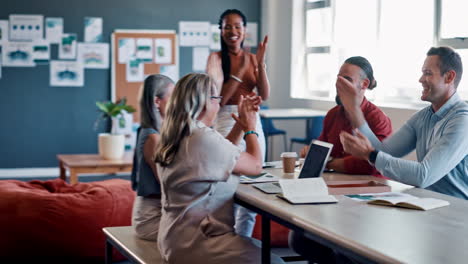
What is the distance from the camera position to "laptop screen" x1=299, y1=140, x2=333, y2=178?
272 cm

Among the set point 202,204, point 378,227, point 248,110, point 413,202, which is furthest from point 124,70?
point 378,227

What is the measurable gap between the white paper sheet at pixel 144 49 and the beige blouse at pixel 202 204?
231 inches

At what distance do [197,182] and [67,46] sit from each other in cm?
596

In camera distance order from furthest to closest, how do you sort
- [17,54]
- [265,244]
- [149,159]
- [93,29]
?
1. [93,29]
2. [17,54]
3. [149,159]
4. [265,244]

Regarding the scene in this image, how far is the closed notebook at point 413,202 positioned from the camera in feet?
7.09

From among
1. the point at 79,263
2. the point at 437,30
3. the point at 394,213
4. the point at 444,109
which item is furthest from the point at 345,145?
the point at 437,30

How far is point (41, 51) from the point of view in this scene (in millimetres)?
7852

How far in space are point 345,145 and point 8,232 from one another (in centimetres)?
191

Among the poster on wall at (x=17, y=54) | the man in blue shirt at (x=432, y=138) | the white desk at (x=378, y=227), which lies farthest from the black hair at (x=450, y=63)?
the poster on wall at (x=17, y=54)

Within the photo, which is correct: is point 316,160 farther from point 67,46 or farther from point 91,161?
point 67,46

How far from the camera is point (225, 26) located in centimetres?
382

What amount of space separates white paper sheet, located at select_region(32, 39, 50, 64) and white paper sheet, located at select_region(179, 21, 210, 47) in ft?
5.36

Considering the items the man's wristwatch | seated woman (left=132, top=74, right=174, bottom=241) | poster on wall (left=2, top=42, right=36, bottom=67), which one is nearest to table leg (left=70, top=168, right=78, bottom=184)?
poster on wall (left=2, top=42, right=36, bottom=67)

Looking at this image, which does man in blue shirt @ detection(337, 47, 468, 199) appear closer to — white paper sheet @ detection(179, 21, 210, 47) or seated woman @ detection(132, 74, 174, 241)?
seated woman @ detection(132, 74, 174, 241)
